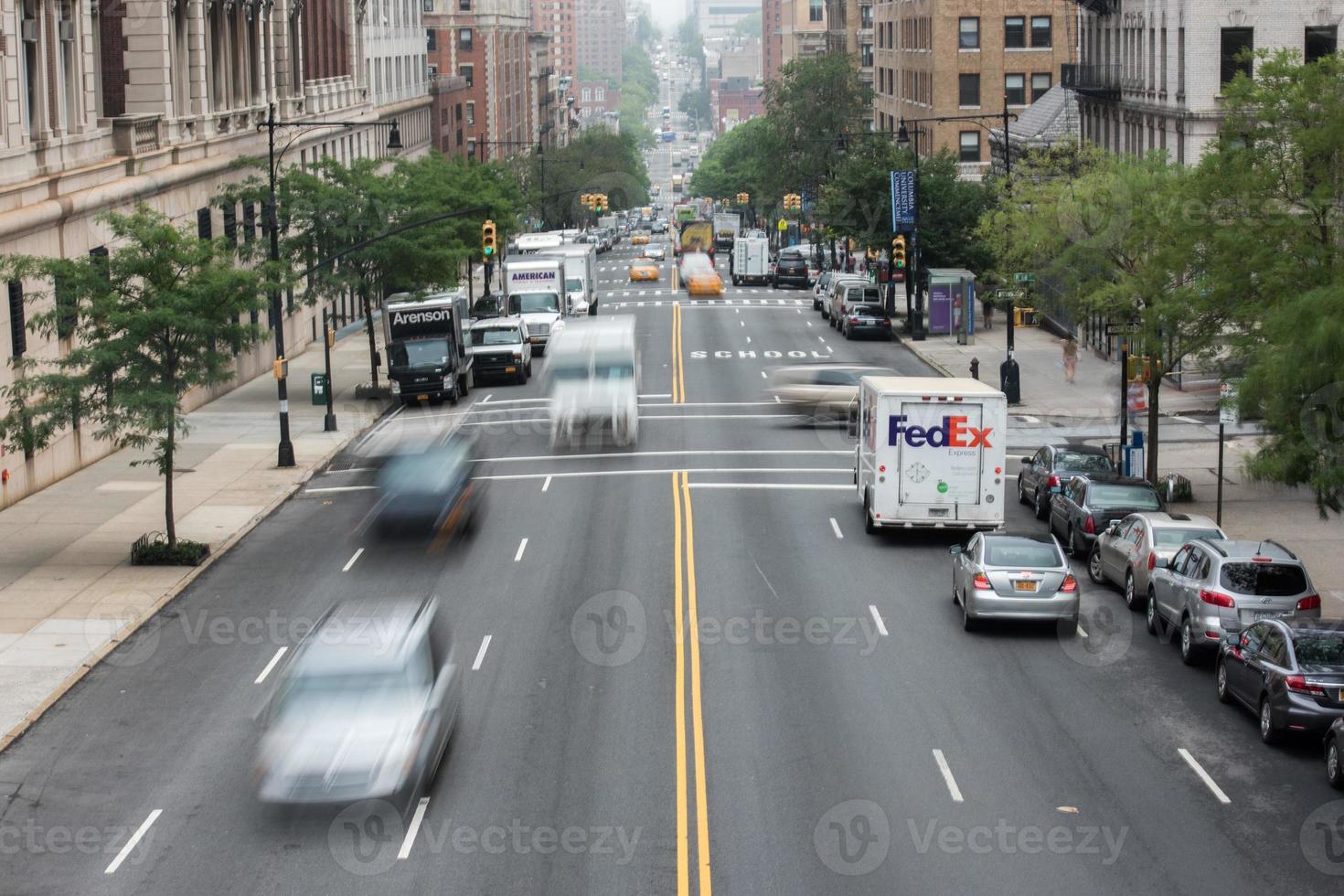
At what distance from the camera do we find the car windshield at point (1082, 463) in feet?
119

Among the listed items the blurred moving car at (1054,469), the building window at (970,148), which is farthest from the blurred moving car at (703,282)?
the blurred moving car at (1054,469)

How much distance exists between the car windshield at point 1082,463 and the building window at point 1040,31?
65.5 meters

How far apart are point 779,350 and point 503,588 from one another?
3697 centimetres

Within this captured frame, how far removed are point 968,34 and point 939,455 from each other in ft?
234

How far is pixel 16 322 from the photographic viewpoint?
3866cm

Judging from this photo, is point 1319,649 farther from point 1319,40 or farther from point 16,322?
point 1319,40

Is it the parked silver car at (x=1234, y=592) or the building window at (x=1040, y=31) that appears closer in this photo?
the parked silver car at (x=1234, y=592)

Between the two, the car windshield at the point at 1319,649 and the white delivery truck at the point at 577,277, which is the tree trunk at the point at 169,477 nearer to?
the car windshield at the point at 1319,649

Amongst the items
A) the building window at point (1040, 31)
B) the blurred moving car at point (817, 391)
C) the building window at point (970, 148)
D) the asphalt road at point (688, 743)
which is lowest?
the asphalt road at point (688, 743)

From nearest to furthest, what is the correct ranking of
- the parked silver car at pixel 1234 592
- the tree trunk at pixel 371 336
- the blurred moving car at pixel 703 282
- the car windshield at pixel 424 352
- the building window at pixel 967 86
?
the parked silver car at pixel 1234 592
the car windshield at pixel 424 352
the tree trunk at pixel 371 336
the blurred moving car at pixel 703 282
the building window at pixel 967 86

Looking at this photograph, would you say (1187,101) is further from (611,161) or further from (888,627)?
(611,161)

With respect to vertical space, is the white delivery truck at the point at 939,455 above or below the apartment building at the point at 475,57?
below

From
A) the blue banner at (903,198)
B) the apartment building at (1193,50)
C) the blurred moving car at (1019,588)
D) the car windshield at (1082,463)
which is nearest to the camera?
the blurred moving car at (1019,588)

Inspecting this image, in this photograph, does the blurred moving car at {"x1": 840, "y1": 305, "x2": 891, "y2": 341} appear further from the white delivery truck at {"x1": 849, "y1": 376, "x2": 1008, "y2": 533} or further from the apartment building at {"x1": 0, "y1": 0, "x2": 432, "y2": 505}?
the white delivery truck at {"x1": 849, "y1": 376, "x2": 1008, "y2": 533}
